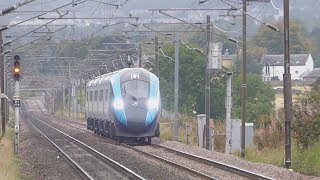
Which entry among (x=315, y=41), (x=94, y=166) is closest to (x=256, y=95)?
(x=315, y=41)

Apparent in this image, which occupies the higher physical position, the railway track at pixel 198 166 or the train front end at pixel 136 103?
the train front end at pixel 136 103

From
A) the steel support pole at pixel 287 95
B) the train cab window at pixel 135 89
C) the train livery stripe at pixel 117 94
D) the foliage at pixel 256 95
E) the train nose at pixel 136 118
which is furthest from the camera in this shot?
the foliage at pixel 256 95

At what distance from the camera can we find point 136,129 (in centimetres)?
3534

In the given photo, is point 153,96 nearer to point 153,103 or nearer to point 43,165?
point 153,103

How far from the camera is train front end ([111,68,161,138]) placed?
3522 centimetres

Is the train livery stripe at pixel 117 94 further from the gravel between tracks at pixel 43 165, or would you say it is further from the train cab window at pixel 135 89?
the gravel between tracks at pixel 43 165

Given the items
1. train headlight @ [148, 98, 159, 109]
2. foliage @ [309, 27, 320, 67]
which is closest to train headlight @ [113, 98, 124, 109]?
train headlight @ [148, 98, 159, 109]

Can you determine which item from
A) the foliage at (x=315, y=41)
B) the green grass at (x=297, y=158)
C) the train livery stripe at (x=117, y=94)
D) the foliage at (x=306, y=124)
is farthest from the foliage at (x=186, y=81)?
the foliage at (x=306, y=124)

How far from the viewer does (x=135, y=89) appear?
1414 inches

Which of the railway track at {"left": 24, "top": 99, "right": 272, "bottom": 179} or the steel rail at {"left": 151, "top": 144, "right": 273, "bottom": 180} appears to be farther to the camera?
the railway track at {"left": 24, "top": 99, "right": 272, "bottom": 179}

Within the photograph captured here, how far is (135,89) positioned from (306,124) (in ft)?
37.6

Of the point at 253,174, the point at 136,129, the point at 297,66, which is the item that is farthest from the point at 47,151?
the point at 297,66

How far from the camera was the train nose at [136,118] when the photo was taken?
35.1 m

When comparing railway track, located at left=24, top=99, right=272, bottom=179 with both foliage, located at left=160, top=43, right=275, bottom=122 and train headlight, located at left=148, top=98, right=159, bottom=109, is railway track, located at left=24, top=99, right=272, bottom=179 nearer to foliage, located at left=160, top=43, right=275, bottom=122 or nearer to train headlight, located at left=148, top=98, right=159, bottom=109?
train headlight, located at left=148, top=98, right=159, bottom=109
